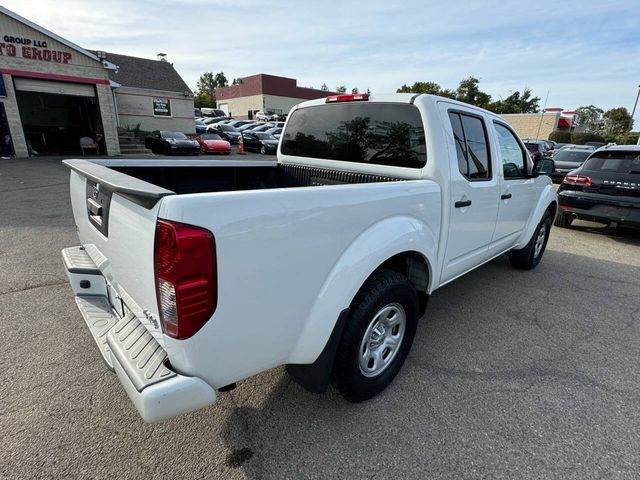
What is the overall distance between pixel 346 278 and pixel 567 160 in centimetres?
1511

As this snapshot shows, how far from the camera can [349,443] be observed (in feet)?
7.04

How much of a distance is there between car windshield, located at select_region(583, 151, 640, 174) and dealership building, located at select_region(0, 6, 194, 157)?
19052mm

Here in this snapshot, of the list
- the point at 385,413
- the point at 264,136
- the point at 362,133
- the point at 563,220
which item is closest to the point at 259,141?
the point at 264,136

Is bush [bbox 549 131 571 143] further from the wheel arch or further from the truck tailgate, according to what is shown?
the truck tailgate

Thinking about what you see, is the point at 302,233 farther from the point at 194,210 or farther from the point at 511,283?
the point at 511,283

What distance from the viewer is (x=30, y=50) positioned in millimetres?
15000

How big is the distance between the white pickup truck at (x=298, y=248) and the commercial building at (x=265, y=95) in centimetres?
5846

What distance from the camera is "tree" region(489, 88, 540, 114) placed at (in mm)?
59991

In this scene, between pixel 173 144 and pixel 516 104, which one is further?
pixel 516 104

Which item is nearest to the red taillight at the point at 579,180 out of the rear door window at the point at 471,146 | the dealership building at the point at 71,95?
the rear door window at the point at 471,146

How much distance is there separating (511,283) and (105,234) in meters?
4.51

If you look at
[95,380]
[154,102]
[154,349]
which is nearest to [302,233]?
[154,349]

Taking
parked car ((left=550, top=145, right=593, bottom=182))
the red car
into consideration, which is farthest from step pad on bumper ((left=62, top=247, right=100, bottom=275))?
the red car

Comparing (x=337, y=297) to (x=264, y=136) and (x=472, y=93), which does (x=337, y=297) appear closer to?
(x=264, y=136)
